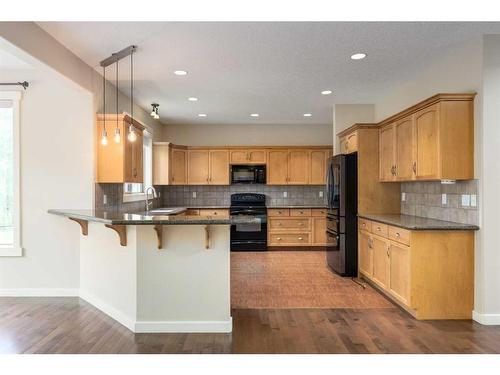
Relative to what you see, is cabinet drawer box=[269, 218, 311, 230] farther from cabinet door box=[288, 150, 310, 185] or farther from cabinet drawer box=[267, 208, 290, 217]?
cabinet door box=[288, 150, 310, 185]

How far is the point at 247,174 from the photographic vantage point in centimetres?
742

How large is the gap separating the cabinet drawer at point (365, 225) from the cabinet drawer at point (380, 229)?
102 mm

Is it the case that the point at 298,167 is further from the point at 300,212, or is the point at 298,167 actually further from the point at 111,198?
the point at 111,198

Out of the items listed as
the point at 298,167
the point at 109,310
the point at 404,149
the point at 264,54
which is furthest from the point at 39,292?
the point at 298,167

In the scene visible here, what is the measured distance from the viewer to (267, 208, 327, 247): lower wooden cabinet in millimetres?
7102

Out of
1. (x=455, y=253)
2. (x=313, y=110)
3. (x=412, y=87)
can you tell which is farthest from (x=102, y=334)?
(x=313, y=110)

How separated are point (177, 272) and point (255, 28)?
2.23 metres

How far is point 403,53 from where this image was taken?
364cm

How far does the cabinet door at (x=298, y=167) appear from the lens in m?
7.39

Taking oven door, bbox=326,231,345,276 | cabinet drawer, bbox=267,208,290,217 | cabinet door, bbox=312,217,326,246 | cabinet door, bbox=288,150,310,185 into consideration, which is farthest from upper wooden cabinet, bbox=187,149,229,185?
oven door, bbox=326,231,345,276

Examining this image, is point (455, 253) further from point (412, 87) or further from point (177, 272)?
point (177, 272)

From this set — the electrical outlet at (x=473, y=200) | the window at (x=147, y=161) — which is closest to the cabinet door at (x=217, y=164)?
the window at (x=147, y=161)

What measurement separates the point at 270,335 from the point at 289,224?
13.9 feet

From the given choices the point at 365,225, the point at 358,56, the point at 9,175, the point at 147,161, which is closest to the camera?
the point at 358,56
